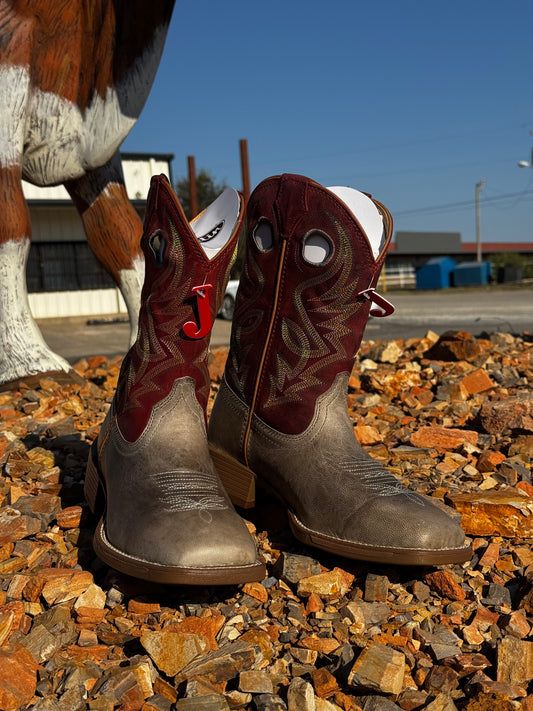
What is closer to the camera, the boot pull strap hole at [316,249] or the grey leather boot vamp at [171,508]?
the grey leather boot vamp at [171,508]

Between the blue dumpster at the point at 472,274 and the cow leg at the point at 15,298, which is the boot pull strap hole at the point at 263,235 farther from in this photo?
the blue dumpster at the point at 472,274

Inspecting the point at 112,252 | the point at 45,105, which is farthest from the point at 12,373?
the point at 45,105

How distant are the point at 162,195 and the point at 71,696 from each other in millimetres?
951

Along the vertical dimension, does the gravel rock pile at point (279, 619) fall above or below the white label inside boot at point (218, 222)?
below

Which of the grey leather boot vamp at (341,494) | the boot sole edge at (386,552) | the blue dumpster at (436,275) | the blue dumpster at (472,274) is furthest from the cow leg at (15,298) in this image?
the blue dumpster at (472,274)

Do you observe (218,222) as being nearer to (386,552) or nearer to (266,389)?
(266,389)

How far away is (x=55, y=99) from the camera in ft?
9.30

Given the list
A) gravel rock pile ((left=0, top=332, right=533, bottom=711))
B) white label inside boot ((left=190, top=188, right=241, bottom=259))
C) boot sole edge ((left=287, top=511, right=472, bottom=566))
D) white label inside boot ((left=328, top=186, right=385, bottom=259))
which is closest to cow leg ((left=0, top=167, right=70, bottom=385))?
gravel rock pile ((left=0, top=332, right=533, bottom=711))

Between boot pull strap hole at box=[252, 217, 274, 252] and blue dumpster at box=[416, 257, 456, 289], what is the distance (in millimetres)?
26518

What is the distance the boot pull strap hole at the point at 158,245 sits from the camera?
4.68ft

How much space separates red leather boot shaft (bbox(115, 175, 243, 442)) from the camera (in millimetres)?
1405

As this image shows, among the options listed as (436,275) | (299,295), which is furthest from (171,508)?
(436,275)

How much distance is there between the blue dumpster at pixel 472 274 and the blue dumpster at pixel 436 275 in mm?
314

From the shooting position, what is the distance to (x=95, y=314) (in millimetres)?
14047
